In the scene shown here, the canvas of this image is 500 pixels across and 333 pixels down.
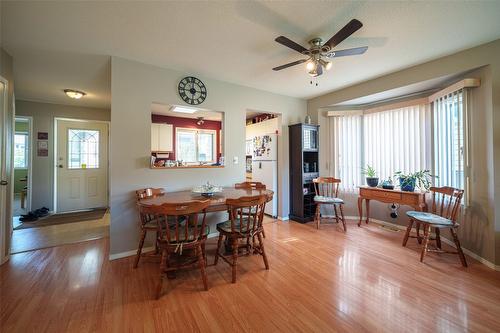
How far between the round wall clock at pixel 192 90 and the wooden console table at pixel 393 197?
124 inches

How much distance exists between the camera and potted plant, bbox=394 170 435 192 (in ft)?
10.4

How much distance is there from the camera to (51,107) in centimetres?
459

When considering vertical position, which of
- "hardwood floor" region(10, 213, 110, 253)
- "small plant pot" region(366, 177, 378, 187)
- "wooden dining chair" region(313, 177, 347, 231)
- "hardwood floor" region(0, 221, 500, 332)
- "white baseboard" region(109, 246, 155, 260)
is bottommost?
"hardwood floor" region(0, 221, 500, 332)

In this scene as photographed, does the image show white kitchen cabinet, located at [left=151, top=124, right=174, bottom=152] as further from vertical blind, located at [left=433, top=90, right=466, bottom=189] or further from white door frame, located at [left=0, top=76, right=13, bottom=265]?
vertical blind, located at [left=433, top=90, right=466, bottom=189]

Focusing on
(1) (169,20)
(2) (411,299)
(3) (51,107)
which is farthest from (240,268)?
(3) (51,107)

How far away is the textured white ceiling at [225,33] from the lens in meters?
1.82

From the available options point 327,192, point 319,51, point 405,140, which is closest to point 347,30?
point 319,51

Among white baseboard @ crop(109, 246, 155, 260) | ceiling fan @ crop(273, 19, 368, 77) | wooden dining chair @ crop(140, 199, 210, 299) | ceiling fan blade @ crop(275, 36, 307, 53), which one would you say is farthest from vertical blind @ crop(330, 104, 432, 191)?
white baseboard @ crop(109, 246, 155, 260)

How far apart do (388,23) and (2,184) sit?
449 centimetres

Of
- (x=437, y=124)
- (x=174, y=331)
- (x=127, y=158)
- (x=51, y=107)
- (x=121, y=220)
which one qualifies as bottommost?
(x=174, y=331)

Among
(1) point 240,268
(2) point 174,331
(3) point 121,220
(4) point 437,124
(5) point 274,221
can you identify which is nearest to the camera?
(2) point 174,331

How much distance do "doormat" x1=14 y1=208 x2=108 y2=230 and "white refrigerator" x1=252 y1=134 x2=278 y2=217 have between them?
11.4 feet

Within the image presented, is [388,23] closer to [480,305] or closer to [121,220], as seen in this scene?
[480,305]

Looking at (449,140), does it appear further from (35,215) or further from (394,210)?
(35,215)
